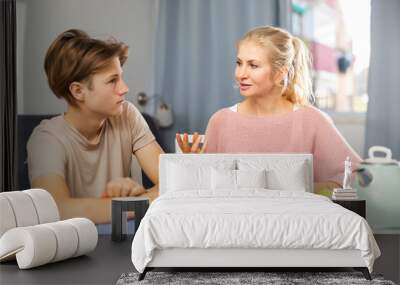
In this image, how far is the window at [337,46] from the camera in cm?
692

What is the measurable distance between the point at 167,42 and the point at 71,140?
127cm

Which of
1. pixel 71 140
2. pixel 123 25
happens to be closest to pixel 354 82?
pixel 123 25

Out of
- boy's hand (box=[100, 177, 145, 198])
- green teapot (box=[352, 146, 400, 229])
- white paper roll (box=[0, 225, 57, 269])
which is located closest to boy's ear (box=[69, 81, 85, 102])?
boy's hand (box=[100, 177, 145, 198])

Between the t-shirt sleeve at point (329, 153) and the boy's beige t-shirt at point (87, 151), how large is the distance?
1548 mm

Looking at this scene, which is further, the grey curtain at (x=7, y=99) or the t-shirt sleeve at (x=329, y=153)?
the t-shirt sleeve at (x=329, y=153)

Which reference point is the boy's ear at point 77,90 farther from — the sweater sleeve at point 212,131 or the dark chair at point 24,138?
the sweater sleeve at point 212,131

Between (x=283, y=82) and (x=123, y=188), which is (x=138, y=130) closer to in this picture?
(x=123, y=188)

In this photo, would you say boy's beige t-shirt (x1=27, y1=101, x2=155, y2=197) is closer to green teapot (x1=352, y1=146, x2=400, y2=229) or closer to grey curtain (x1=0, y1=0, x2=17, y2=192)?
grey curtain (x1=0, y1=0, x2=17, y2=192)

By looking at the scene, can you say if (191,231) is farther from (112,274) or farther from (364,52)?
(364,52)

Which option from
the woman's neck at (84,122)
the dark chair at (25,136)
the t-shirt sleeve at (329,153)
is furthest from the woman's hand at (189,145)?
the t-shirt sleeve at (329,153)

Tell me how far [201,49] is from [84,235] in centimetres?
225

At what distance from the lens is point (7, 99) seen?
6.59m

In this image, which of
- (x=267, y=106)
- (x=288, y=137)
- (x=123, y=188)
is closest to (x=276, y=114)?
(x=267, y=106)

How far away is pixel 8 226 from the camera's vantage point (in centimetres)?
525
